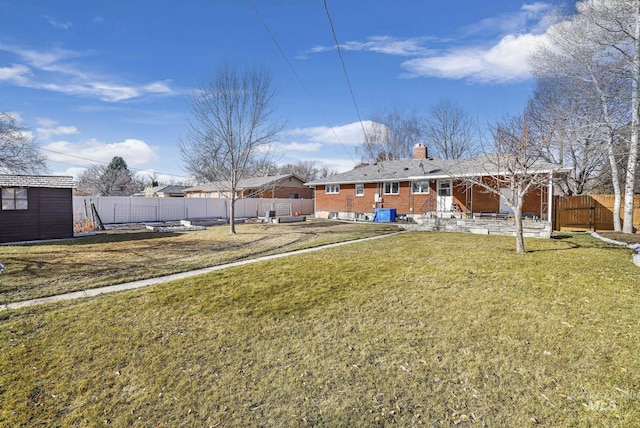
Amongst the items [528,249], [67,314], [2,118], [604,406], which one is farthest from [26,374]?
[2,118]

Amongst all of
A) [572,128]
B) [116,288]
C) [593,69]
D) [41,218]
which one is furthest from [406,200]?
[41,218]

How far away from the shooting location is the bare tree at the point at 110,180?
46250 mm

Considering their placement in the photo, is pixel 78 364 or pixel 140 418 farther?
pixel 78 364

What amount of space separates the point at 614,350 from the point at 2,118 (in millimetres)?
31344

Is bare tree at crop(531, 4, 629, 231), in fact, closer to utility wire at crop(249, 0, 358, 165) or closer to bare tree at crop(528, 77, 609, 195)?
bare tree at crop(528, 77, 609, 195)

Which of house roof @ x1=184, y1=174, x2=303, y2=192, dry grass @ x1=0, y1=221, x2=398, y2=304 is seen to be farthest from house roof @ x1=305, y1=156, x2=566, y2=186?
dry grass @ x1=0, y1=221, x2=398, y2=304

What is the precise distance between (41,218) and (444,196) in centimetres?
2025

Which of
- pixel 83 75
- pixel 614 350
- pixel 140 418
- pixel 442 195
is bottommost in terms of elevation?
pixel 140 418

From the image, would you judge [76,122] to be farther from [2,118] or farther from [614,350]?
[614,350]

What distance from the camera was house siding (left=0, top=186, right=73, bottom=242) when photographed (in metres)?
12.7

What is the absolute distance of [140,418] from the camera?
2938 millimetres

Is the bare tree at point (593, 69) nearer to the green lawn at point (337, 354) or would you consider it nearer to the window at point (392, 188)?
the window at point (392, 188)

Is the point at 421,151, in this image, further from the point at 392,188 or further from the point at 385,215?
the point at 385,215

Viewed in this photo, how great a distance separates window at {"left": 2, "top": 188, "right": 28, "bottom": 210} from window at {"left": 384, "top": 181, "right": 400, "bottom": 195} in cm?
1894
